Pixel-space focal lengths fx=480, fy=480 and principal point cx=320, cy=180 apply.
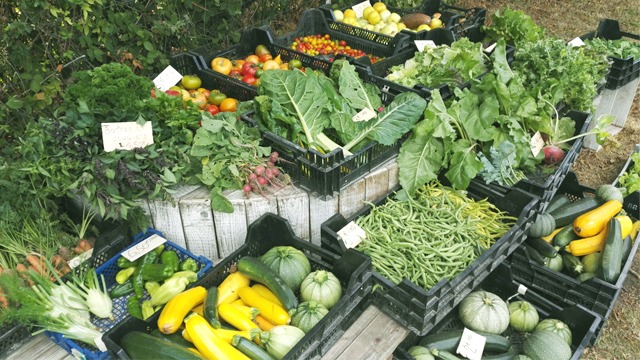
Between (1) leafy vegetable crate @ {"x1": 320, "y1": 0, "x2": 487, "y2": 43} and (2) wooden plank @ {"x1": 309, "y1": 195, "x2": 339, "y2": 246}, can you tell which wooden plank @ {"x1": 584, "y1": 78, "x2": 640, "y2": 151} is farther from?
(2) wooden plank @ {"x1": 309, "y1": 195, "x2": 339, "y2": 246}

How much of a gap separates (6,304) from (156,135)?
3.65ft

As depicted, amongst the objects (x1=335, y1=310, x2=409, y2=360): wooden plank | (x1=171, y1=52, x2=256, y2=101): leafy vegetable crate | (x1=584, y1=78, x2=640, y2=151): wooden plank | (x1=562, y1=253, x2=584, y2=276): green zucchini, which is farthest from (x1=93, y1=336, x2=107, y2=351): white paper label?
(x1=584, y1=78, x2=640, y2=151): wooden plank

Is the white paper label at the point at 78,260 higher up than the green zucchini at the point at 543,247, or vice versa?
the white paper label at the point at 78,260

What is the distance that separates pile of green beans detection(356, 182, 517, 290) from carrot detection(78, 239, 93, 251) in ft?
5.22

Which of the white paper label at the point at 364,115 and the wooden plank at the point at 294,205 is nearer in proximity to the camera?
the wooden plank at the point at 294,205

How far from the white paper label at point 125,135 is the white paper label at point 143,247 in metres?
0.53

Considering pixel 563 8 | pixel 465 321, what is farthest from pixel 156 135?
pixel 563 8

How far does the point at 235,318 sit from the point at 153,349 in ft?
1.22

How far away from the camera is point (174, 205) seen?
2.67 metres

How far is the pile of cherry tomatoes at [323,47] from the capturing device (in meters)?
4.39

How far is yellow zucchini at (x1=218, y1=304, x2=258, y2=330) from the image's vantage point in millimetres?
2145

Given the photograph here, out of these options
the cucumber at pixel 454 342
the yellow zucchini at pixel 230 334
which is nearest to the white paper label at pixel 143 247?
the yellow zucchini at pixel 230 334

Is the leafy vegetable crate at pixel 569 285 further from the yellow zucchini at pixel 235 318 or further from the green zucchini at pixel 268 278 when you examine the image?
the yellow zucchini at pixel 235 318

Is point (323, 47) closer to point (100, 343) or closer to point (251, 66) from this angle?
point (251, 66)
